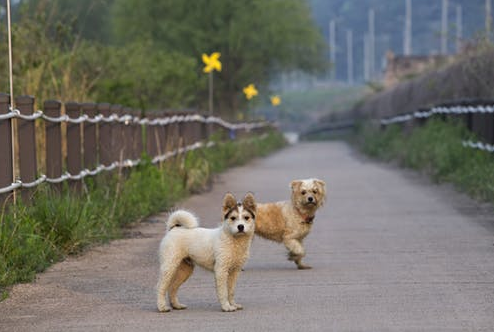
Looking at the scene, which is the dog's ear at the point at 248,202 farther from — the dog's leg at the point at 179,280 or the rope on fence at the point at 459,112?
the rope on fence at the point at 459,112

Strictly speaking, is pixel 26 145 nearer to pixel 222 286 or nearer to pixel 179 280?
pixel 179 280

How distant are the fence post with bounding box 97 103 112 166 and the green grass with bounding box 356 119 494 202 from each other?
4.82m

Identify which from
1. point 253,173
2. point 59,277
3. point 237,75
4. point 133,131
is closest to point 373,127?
point 237,75

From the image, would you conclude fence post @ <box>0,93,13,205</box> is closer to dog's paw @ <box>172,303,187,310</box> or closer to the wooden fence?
the wooden fence

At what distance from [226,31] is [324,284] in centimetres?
3722

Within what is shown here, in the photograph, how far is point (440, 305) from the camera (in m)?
9.21

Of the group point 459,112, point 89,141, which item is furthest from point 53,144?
point 459,112

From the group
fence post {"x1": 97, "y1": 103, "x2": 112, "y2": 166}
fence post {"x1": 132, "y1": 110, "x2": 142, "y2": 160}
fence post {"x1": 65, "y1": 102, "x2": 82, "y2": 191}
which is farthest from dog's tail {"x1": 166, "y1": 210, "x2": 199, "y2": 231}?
fence post {"x1": 132, "y1": 110, "x2": 142, "y2": 160}

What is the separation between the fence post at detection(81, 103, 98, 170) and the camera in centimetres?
1559

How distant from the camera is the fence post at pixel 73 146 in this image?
14.7m

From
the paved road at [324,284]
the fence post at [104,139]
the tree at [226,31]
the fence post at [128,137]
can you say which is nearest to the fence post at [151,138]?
the fence post at [128,137]

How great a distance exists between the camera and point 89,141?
15.7 m

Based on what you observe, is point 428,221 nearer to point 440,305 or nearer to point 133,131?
point 133,131

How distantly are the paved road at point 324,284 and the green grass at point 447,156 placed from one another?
1.13 m
